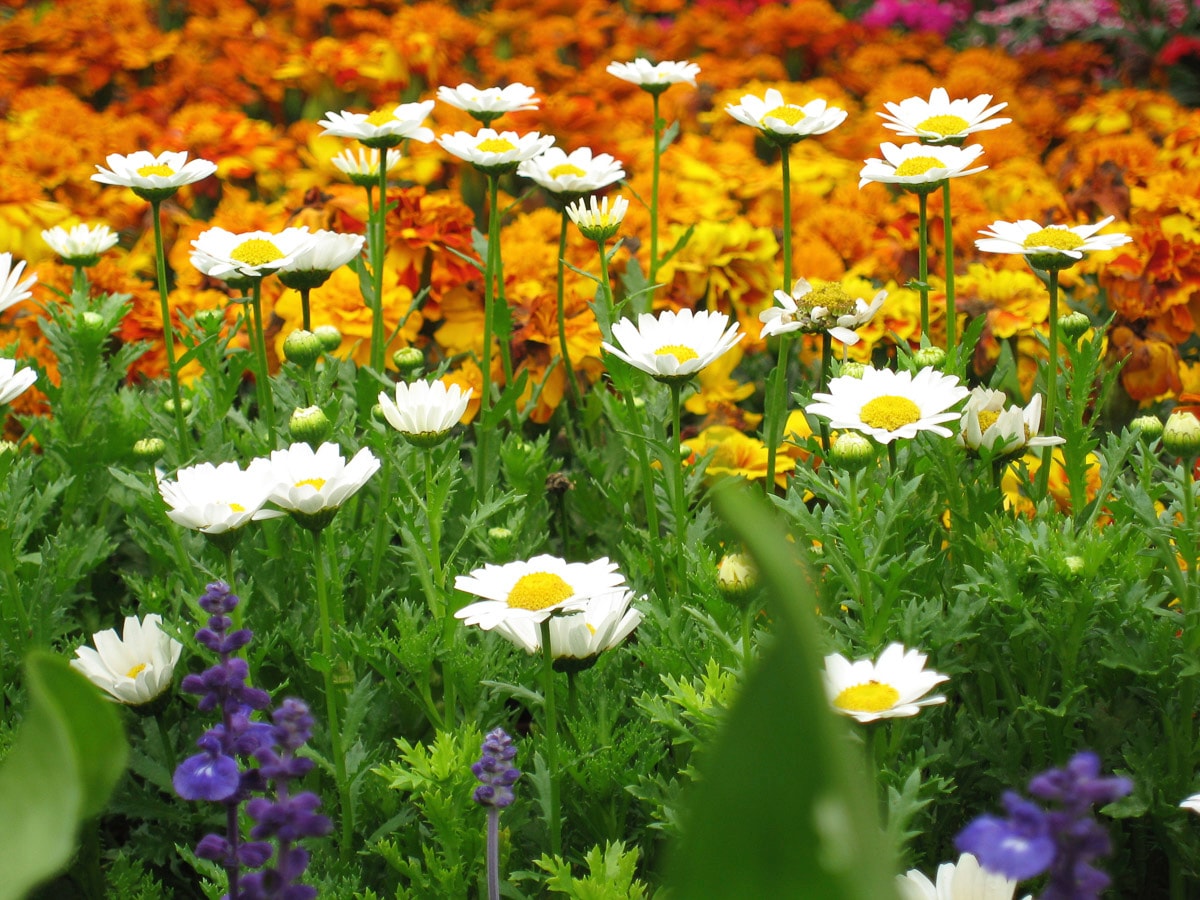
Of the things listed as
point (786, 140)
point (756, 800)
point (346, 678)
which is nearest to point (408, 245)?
point (786, 140)

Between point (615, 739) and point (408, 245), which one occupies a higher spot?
point (408, 245)

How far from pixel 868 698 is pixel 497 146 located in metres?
0.86

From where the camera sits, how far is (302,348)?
1379 millimetres

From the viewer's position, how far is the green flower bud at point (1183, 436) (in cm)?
113

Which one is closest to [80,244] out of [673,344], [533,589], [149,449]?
[149,449]

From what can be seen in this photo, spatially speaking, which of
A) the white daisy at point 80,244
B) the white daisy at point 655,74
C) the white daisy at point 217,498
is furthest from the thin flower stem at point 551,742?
the white daisy at point 80,244

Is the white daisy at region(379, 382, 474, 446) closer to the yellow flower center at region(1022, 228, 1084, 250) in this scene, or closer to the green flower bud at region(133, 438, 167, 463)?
the green flower bud at region(133, 438, 167, 463)

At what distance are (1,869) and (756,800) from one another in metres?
0.38

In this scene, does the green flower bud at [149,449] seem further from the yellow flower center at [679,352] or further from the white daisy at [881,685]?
the white daisy at [881,685]

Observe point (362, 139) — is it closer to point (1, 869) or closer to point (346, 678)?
point (346, 678)

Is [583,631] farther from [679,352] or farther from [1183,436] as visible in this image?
[1183,436]

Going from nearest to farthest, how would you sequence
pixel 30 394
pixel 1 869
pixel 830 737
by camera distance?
pixel 830 737, pixel 1 869, pixel 30 394

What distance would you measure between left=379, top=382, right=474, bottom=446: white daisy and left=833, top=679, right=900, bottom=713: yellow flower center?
1.55 ft

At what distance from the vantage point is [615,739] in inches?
46.4
